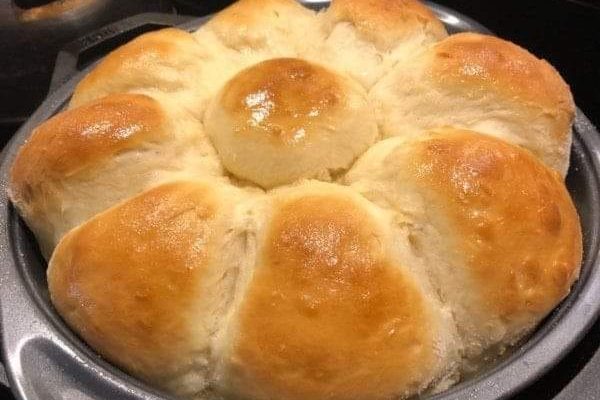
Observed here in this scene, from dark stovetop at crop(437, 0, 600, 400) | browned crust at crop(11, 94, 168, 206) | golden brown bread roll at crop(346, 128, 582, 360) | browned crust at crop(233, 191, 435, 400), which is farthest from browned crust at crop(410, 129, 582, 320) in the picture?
dark stovetop at crop(437, 0, 600, 400)

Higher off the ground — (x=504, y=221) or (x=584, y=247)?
(x=504, y=221)

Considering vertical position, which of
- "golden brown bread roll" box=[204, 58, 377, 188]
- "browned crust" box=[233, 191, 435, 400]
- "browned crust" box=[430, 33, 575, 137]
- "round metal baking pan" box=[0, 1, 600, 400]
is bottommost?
"round metal baking pan" box=[0, 1, 600, 400]

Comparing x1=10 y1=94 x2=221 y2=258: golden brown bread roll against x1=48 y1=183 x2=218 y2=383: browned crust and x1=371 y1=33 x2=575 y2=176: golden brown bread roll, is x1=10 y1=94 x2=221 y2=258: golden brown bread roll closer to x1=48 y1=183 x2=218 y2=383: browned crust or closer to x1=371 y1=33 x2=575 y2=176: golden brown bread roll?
x1=48 y1=183 x2=218 y2=383: browned crust

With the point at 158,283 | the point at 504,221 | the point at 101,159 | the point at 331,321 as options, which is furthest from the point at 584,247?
the point at 101,159

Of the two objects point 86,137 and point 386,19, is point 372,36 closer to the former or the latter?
point 386,19

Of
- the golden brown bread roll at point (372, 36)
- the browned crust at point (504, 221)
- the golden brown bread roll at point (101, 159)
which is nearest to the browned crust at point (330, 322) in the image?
the browned crust at point (504, 221)

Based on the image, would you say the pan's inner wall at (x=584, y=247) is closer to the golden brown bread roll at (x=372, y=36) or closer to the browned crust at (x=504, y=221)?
the browned crust at (x=504, y=221)

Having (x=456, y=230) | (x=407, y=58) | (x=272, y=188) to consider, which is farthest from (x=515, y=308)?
(x=407, y=58)

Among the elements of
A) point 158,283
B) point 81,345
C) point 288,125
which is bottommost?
point 81,345
